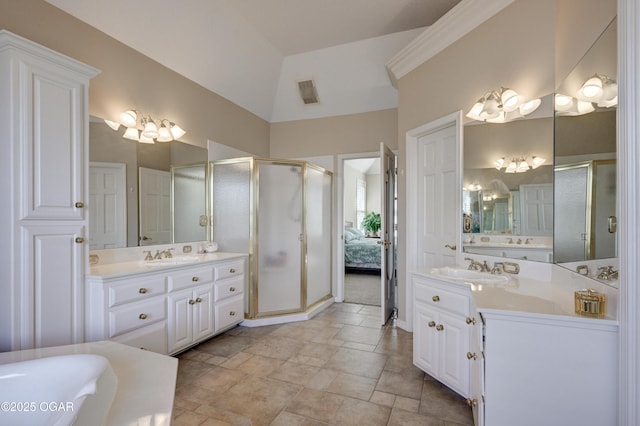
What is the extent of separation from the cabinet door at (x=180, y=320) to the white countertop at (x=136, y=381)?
4.23 ft

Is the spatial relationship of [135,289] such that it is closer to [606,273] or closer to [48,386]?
[48,386]

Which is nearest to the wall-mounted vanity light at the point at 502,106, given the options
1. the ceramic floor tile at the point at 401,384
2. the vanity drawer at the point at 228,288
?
the ceramic floor tile at the point at 401,384

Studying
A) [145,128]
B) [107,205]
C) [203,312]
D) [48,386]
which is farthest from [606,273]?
[145,128]

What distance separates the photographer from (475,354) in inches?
69.0

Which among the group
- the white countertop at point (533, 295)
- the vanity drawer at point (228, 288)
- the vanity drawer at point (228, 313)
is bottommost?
the vanity drawer at point (228, 313)

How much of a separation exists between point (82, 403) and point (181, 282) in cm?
197

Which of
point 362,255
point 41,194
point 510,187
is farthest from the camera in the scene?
point 362,255

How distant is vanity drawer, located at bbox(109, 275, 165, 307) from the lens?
2.17m

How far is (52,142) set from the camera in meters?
1.85

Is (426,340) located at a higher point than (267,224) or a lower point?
lower

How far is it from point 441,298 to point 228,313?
2.15 m

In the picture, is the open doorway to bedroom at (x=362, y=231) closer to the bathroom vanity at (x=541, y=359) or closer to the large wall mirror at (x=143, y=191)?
the large wall mirror at (x=143, y=191)

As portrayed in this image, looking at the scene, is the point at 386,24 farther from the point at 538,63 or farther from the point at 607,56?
the point at 607,56

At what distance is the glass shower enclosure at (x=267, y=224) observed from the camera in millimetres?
3586
